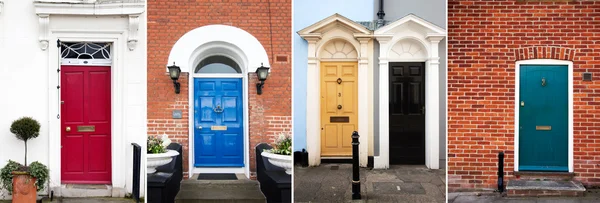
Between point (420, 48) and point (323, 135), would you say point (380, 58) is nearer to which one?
point (420, 48)

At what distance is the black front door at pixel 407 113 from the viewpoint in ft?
16.2

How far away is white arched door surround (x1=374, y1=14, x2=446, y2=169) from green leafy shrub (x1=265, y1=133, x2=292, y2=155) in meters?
1.29

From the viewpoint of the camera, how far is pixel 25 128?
4.56 m

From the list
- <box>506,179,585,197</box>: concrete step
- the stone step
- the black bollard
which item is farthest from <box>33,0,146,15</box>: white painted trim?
the stone step

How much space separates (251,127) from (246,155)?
241 mm

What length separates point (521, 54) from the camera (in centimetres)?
504

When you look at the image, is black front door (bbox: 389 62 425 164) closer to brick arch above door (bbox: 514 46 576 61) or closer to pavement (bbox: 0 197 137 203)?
brick arch above door (bbox: 514 46 576 61)

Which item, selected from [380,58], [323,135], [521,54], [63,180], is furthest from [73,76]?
[521,54]

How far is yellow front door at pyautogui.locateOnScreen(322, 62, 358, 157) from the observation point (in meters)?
5.27

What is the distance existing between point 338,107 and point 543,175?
217 centimetres

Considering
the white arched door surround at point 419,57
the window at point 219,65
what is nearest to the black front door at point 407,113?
the white arched door surround at point 419,57

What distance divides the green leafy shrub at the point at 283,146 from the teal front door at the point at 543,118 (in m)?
2.52

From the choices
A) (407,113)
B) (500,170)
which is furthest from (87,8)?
(500,170)

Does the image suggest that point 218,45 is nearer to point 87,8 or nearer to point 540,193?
point 87,8
